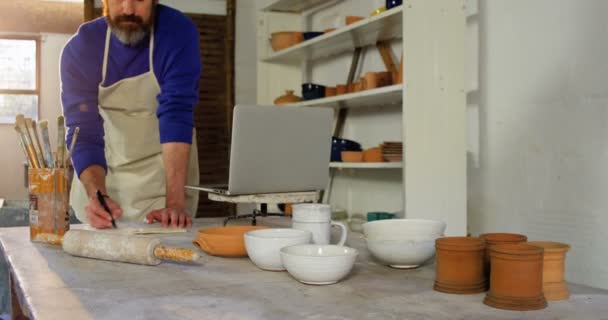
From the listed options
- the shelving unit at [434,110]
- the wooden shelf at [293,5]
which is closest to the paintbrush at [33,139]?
the shelving unit at [434,110]

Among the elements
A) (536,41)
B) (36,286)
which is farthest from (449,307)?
(536,41)

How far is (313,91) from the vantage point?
12.2ft

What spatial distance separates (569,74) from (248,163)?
1.32 metres

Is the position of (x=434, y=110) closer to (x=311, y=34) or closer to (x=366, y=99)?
Result: (x=366, y=99)

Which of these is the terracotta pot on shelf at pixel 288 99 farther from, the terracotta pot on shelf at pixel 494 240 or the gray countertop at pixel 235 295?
the terracotta pot on shelf at pixel 494 240

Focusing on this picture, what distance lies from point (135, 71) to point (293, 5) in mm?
2319

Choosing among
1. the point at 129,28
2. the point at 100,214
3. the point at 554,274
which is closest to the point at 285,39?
the point at 129,28

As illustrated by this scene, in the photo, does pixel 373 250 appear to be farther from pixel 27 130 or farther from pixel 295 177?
pixel 295 177

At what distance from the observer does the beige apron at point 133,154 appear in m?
2.23

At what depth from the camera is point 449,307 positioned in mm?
853

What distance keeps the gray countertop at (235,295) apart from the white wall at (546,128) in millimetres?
1450

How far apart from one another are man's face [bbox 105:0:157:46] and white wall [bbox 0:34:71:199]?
20.3 ft

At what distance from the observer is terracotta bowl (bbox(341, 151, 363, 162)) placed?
130 inches

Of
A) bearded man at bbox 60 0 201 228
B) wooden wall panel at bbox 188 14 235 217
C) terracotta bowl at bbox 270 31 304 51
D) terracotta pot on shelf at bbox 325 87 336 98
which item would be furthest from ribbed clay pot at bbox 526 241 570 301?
wooden wall panel at bbox 188 14 235 217
